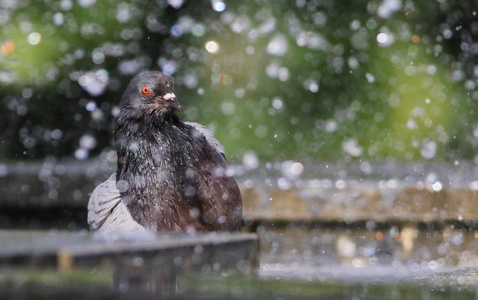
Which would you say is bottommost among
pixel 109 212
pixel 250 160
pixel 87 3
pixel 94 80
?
pixel 109 212

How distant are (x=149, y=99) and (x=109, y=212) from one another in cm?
49

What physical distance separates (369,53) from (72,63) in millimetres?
2103

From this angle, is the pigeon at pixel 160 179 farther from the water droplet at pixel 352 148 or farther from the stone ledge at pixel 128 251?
the water droplet at pixel 352 148

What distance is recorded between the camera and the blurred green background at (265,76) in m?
5.63

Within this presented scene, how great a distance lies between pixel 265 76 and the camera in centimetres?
592

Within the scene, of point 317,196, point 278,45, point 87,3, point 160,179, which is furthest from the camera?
point 278,45

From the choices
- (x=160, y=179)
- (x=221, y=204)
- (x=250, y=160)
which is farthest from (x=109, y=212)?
(x=250, y=160)

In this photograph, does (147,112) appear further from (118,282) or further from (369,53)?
(369,53)

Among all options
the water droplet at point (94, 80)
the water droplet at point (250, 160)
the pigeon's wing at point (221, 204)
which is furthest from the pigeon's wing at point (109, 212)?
the water droplet at point (94, 80)

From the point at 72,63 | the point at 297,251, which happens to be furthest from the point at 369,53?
the point at 297,251

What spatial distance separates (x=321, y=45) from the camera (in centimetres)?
583

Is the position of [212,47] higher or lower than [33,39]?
higher

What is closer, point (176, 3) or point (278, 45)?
point (278, 45)

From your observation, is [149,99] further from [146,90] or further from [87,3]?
[87,3]
